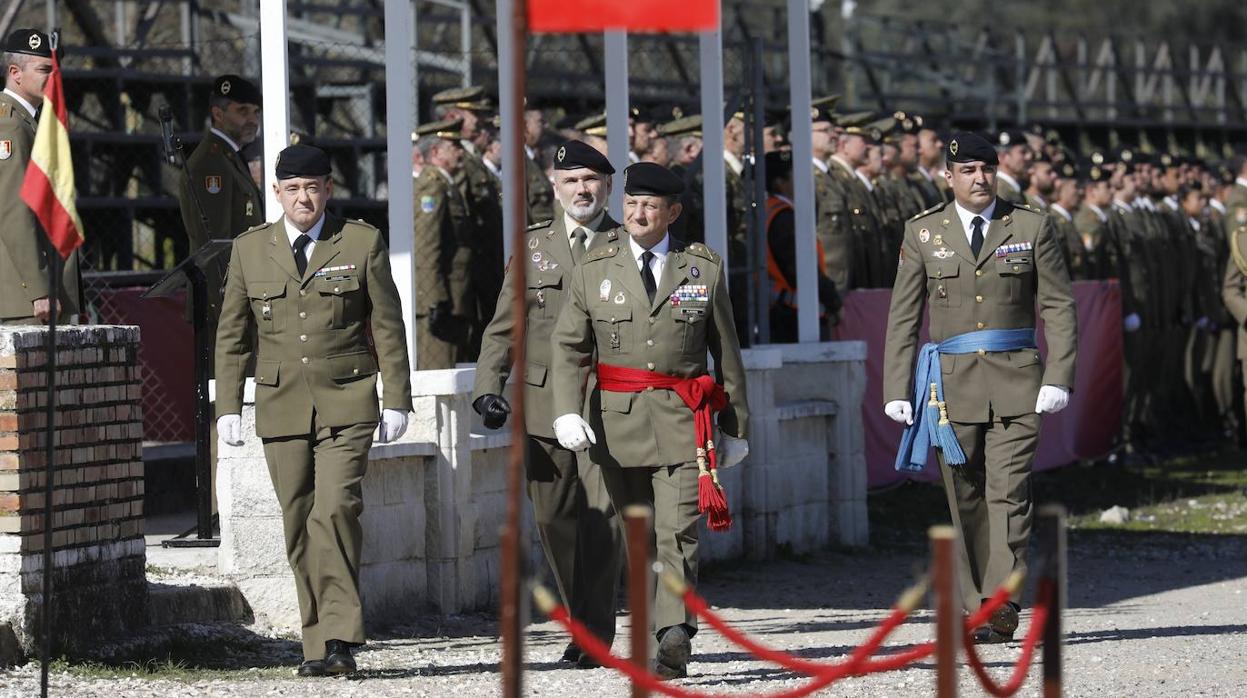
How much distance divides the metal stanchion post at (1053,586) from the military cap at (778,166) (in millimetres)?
8414

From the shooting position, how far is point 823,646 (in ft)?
31.5

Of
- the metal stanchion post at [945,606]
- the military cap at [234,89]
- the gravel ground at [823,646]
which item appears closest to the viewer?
the metal stanchion post at [945,606]

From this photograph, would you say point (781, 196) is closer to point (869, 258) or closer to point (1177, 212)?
point (869, 258)

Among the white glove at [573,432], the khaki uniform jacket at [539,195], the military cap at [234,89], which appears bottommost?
the white glove at [573,432]

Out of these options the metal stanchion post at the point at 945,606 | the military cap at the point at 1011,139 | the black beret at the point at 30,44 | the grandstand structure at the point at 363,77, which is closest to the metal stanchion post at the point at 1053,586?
the metal stanchion post at the point at 945,606

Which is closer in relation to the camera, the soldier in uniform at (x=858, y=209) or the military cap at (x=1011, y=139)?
the soldier in uniform at (x=858, y=209)

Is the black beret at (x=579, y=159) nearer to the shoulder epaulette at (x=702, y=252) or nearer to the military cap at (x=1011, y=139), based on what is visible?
the shoulder epaulette at (x=702, y=252)

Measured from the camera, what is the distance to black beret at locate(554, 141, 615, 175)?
359 inches

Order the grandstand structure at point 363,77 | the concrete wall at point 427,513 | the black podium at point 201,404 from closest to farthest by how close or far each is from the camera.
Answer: the concrete wall at point 427,513 → the black podium at point 201,404 → the grandstand structure at point 363,77

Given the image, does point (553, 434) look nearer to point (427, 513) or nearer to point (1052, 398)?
point (427, 513)

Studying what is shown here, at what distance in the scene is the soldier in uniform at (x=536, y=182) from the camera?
1391 cm

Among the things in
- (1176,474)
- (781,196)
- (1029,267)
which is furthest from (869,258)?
(1029,267)

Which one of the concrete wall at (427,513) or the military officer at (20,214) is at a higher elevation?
the military officer at (20,214)

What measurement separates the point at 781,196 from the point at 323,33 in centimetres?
627
